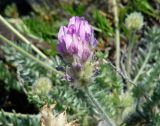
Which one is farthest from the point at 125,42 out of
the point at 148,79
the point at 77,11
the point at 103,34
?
the point at 148,79

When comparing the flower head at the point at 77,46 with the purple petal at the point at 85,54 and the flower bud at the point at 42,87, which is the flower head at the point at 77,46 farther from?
the flower bud at the point at 42,87

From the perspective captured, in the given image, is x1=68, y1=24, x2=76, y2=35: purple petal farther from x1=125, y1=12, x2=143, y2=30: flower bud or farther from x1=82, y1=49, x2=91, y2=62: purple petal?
x1=125, y1=12, x2=143, y2=30: flower bud

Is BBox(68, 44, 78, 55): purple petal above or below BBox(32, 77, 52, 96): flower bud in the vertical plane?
below

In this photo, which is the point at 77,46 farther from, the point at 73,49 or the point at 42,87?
the point at 42,87

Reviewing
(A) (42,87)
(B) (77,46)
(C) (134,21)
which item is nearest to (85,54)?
(B) (77,46)

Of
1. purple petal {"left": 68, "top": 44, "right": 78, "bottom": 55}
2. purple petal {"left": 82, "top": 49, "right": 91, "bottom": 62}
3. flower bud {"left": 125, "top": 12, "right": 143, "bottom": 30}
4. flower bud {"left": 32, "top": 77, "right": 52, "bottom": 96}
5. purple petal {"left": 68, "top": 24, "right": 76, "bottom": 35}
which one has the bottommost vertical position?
purple petal {"left": 82, "top": 49, "right": 91, "bottom": 62}

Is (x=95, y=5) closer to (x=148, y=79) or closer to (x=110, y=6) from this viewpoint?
(x=110, y=6)

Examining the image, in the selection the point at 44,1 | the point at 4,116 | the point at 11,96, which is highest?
the point at 44,1

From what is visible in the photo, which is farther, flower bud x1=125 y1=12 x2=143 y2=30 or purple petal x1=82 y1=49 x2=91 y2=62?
flower bud x1=125 y1=12 x2=143 y2=30

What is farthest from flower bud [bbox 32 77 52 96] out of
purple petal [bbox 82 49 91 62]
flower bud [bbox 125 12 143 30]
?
purple petal [bbox 82 49 91 62]

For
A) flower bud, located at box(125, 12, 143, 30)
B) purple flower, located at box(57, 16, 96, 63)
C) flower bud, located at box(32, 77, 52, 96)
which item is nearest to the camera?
purple flower, located at box(57, 16, 96, 63)
